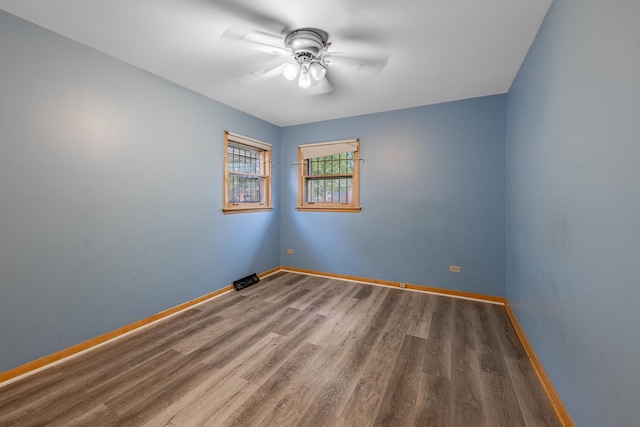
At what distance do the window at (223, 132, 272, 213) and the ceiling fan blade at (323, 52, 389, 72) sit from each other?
6.05 feet

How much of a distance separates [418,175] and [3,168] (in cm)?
407

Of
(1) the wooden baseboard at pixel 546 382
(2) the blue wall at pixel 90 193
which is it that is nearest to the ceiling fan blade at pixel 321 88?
(2) the blue wall at pixel 90 193

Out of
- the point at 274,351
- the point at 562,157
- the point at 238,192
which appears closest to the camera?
the point at 562,157

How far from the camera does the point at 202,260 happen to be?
3236mm

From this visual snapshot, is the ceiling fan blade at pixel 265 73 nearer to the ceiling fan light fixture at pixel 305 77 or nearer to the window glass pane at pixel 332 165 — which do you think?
the ceiling fan light fixture at pixel 305 77

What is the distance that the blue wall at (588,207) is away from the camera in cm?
93

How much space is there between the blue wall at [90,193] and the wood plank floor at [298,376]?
0.36 metres

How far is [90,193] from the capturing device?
2.22 meters

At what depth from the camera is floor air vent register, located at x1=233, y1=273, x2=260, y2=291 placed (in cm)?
365

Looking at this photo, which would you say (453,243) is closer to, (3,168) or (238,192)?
(238,192)

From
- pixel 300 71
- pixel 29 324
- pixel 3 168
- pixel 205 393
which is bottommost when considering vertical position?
pixel 205 393

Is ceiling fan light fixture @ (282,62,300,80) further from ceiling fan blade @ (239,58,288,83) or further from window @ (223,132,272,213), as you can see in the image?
window @ (223,132,272,213)

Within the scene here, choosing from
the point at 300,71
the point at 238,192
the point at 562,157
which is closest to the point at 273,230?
the point at 238,192

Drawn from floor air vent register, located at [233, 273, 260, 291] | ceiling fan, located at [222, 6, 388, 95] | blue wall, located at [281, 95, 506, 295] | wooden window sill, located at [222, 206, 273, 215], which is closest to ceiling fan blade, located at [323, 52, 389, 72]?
ceiling fan, located at [222, 6, 388, 95]
